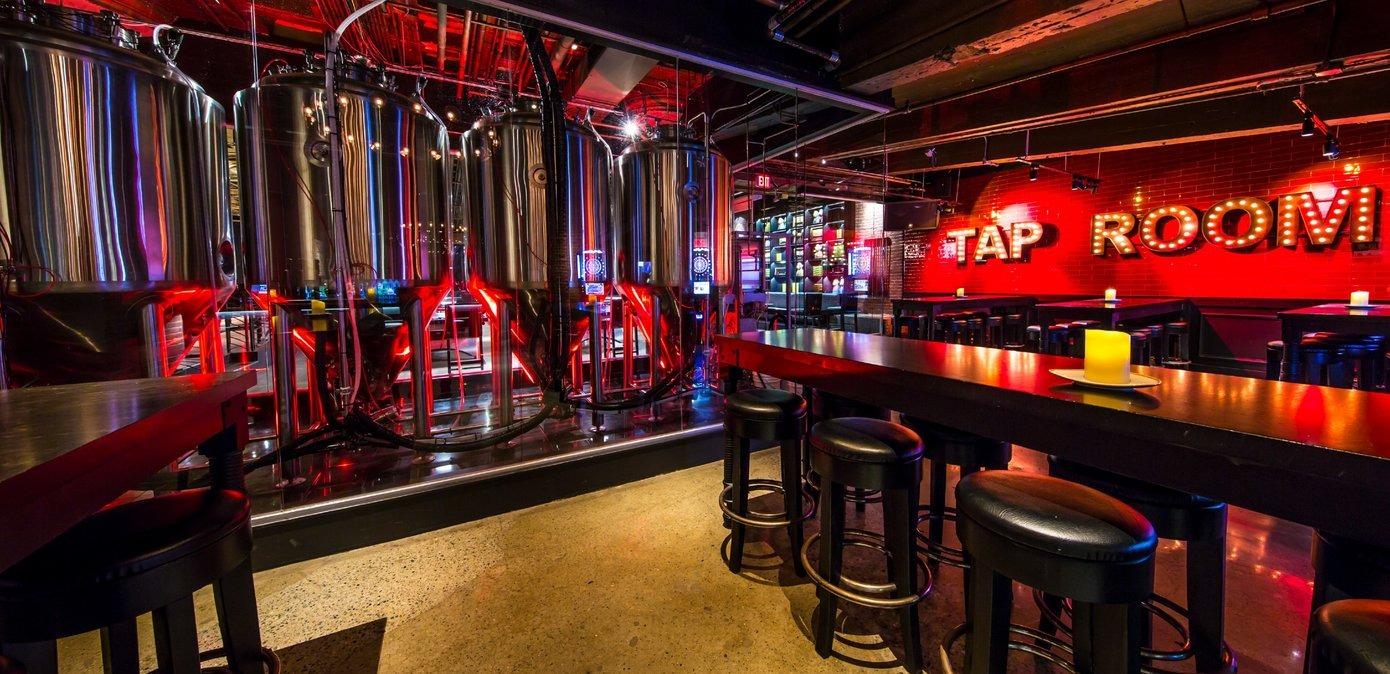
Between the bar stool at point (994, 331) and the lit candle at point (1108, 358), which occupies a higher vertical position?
the lit candle at point (1108, 358)

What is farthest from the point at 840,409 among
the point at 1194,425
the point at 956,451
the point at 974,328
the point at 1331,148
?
the point at 1331,148

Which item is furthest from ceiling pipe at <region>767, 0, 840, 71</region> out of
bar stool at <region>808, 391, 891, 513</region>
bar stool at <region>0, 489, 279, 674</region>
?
bar stool at <region>0, 489, 279, 674</region>

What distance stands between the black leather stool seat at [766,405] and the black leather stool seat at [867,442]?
0.34 metres

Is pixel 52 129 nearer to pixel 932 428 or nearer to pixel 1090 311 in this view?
pixel 932 428

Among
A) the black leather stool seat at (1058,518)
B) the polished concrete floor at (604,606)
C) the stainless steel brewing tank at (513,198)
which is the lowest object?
the polished concrete floor at (604,606)

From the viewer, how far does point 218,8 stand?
3125 mm

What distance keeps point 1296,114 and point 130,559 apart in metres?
9.23

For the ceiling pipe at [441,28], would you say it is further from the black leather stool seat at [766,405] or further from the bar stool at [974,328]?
the bar stool at [974,328]

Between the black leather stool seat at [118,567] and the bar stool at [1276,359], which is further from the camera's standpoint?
the bar stool at [1276,359]

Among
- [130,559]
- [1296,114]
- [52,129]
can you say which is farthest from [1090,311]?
[52,129]

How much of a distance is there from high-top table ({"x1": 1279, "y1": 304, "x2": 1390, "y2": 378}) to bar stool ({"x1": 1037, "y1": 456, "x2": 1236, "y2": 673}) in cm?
400

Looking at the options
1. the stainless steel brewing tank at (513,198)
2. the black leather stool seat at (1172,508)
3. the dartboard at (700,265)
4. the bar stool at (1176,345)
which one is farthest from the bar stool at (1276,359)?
the stainless steel brewing tank at (513,198)

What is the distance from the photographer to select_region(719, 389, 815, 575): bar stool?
2145mm

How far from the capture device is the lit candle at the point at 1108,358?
135 cm
